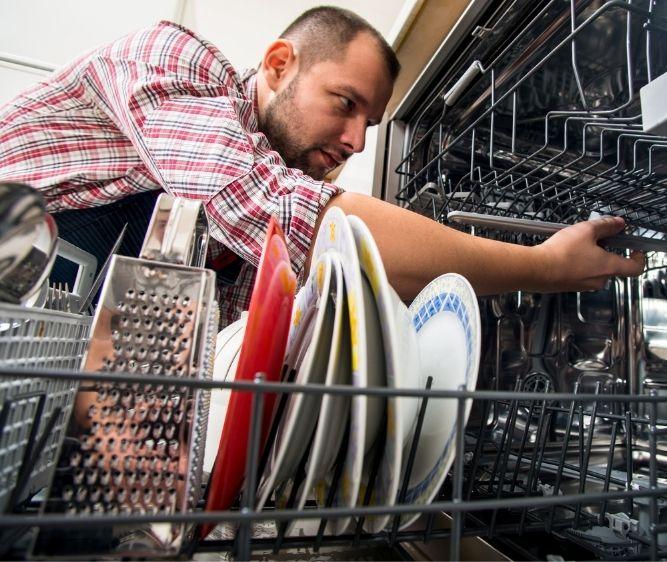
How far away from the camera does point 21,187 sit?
10.6 inches

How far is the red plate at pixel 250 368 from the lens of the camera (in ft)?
0.85

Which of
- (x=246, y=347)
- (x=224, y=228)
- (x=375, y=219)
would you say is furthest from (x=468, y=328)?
(x=224, y=228)

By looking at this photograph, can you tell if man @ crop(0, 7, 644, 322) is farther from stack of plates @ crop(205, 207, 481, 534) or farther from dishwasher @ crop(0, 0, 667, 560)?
stack of plates @ crop(205, 207, 481, 534)

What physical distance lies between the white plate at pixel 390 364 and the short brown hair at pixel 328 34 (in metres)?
0.86

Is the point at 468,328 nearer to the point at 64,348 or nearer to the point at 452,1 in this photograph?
the point at 64,348


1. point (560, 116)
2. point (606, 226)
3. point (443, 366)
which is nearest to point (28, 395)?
point (443, 366)

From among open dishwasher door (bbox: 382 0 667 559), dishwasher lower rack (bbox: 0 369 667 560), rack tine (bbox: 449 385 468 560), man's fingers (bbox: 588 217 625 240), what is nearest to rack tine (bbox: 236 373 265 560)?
dishwasher lower rack (bbox: 0 369 667 560)

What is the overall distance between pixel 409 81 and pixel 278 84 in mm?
348

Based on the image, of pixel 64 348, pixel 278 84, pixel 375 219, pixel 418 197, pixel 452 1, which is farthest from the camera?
pixel 278 84

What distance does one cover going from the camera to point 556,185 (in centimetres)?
64

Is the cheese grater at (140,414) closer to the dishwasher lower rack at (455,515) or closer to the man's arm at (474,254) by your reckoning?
the dishwasher lower rack at (455,515)

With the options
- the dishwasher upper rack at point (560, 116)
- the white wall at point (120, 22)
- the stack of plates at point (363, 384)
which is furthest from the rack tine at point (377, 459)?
the white wall at point (120, 22)

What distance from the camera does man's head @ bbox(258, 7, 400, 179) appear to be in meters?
1.03

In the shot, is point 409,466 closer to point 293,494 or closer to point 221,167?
point 293,494
